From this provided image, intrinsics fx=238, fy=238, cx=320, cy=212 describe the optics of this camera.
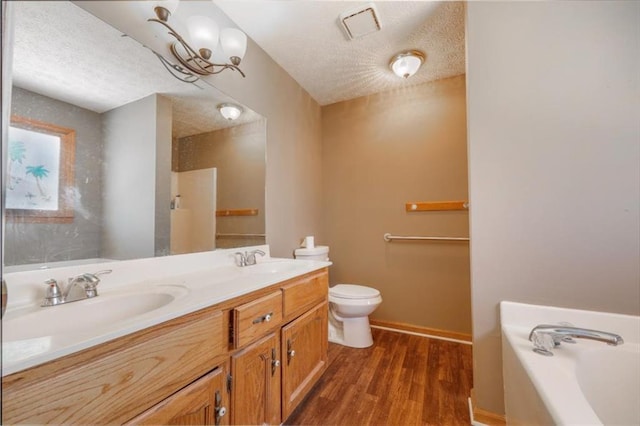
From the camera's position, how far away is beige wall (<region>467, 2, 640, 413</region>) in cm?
103

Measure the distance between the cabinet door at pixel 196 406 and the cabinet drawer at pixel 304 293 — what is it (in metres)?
0.38

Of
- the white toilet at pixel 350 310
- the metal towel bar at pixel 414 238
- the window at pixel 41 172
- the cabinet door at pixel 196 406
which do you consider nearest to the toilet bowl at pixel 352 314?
the white toilet at pixel 350 310

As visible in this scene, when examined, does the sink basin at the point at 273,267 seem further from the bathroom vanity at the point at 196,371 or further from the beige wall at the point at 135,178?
the beige wall at the point at 135,178

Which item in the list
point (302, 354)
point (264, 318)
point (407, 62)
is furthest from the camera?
point (407, 62)

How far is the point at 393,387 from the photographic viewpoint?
1.47 meters

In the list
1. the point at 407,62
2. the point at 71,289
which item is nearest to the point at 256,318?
the point at 71,289

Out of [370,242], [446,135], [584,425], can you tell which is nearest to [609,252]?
[584,425]

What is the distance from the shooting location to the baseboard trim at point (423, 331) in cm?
202

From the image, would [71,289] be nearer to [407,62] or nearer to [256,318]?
[256,318]

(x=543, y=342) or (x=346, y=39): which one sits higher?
(x=346, y=39)

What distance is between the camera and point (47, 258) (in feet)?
2.59

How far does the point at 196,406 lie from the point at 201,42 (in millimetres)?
1391

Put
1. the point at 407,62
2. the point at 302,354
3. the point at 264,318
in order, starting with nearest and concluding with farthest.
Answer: the point at 264,318
the point at 302,354
the point at 407,62

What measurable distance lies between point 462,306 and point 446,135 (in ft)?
4.85
